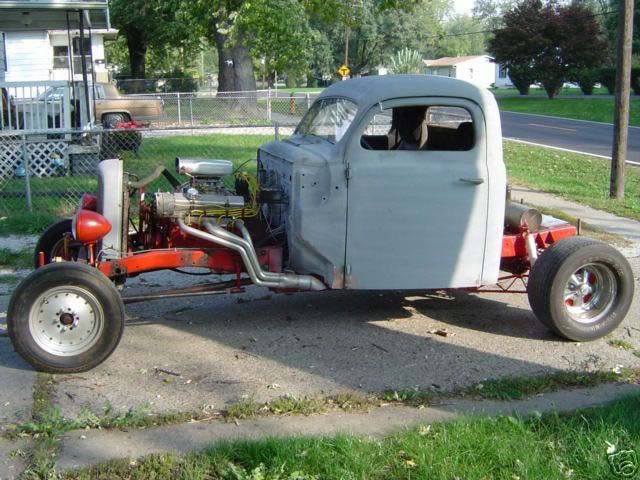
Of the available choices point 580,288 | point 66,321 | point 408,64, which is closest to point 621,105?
point 580,288

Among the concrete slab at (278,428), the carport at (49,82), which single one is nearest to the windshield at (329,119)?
the concrete slab at (278,428)

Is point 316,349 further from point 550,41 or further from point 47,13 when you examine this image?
point 550,41

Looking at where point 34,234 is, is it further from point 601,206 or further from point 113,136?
point 601,206

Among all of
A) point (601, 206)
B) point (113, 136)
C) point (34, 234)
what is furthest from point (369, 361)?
point (113, 136)

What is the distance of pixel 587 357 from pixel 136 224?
3750 mm

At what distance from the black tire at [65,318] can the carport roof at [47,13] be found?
9.98 m

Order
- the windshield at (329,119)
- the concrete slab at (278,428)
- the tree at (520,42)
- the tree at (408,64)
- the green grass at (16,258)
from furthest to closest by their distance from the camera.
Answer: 1. the tree at (408,64)
2. the tree at (520,42)
3. the green grass at (16,258)
4. the windshield at (329,119)
5. the concrete slab at (278,428)

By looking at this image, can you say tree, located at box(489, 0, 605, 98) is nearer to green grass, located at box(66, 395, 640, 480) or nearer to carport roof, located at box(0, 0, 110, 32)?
carport roof, located at box(0, 0, 110, 32)

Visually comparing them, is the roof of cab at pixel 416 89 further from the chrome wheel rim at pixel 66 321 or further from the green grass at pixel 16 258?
the green grass at pixel 16 258

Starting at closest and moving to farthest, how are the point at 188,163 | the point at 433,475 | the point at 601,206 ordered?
the point at 433,475 → the point at 188,163 → the point at 601,206

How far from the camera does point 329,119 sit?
691 centimetres

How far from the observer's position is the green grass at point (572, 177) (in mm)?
12734

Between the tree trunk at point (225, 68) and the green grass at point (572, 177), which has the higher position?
the tree trunk at point (225, 68)

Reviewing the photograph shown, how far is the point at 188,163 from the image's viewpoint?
6531mm
